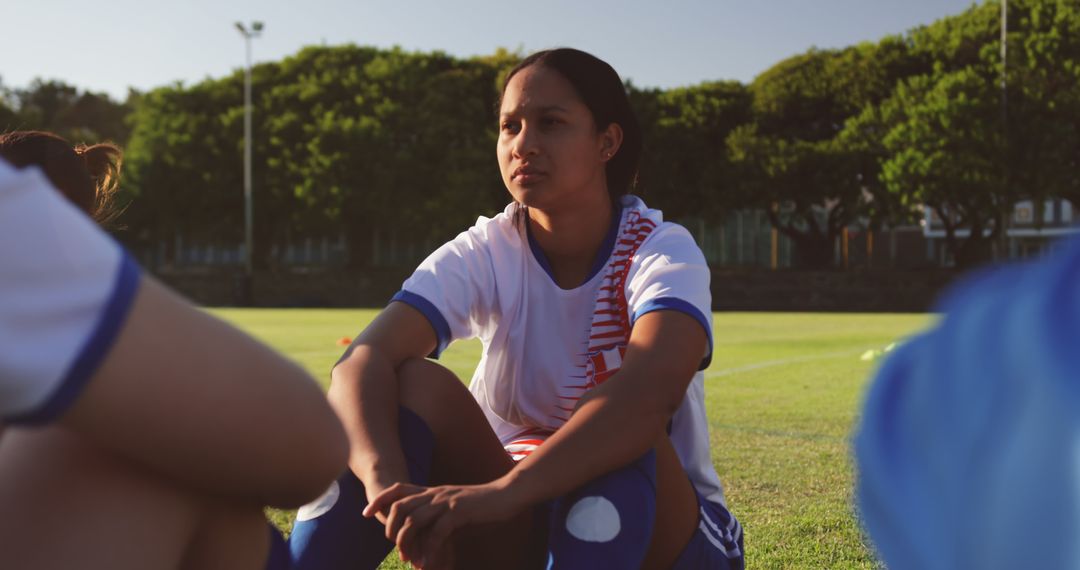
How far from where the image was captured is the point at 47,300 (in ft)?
2.51

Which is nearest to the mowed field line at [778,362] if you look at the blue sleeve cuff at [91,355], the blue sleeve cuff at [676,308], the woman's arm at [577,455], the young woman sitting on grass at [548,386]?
the young woman sitting on grass at [548,386]

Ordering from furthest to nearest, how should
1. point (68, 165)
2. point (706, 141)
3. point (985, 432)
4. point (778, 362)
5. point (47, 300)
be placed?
point (706, 141)
point (778, 362)
point (68, 165)
point (47, 300)
point (985, 432)

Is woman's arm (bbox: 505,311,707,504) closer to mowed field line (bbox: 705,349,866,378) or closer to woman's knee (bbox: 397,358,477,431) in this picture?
woman's knee (bbox: 397,358,477,431)

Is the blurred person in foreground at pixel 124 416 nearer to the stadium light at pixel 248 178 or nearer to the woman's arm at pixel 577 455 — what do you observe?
the woman's arm at pixel 577 455

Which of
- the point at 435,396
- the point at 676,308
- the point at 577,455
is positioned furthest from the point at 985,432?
the point at 435,396

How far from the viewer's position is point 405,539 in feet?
6.07

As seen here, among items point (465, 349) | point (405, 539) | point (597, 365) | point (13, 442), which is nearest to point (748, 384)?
point (465, 349)

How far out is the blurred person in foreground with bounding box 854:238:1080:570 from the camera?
582 mm

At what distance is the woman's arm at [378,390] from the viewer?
6.70ft

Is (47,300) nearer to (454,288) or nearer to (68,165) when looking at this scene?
(454,288)

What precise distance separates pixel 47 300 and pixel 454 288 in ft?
5.72

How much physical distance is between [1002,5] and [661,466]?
31.6m

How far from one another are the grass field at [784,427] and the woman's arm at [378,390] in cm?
31

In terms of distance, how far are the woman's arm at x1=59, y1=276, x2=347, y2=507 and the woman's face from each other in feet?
5.04
